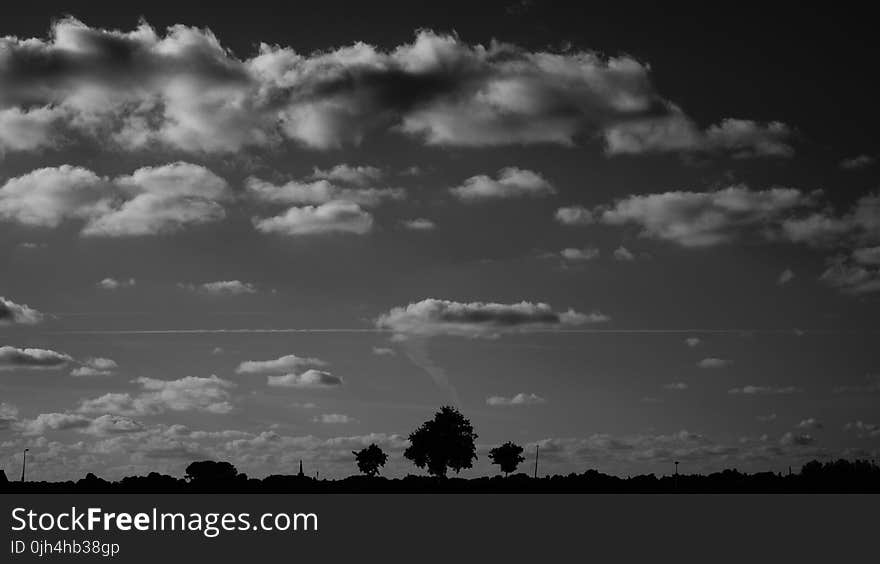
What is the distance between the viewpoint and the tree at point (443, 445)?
161 metres

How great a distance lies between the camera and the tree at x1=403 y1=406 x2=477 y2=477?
161125 mm

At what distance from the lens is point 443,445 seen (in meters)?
161
